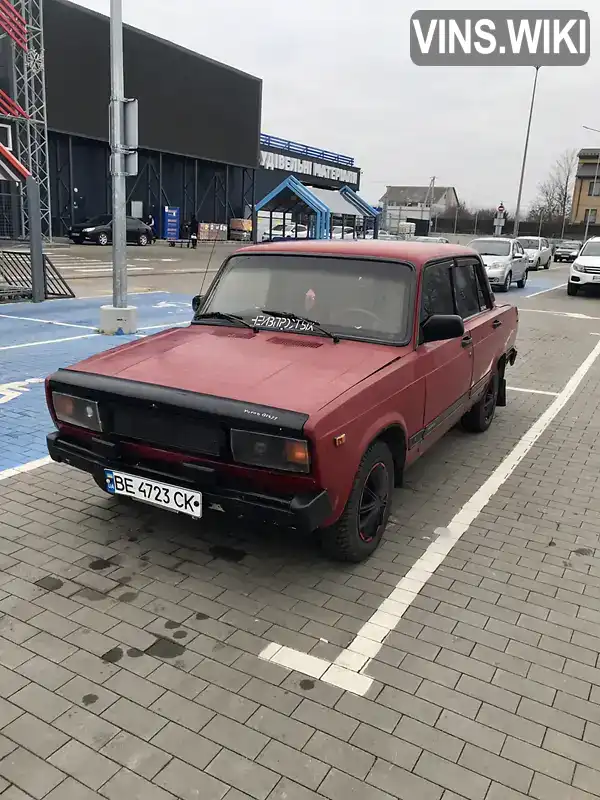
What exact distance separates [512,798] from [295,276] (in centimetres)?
338

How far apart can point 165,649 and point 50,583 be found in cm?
92

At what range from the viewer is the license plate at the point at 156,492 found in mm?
3604

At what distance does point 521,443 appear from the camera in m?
6.43

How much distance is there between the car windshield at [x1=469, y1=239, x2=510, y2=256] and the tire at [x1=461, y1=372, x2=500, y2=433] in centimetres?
1546

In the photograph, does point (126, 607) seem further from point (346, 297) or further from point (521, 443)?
point (521, 443)

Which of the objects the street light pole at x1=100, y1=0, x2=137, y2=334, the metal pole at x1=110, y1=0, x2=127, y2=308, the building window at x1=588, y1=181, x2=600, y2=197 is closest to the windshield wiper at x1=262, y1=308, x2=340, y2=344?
the street light pole at x1=100, y1=0, x2=137, y2=334

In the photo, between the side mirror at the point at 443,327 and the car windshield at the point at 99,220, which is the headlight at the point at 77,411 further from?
the car windshield at the point at 99,220

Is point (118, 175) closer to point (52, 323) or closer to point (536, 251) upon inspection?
point (52, 323)

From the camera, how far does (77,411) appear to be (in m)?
3.94

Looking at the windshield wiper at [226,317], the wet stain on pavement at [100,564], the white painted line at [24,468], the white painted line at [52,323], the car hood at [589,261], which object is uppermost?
the car hood at [589,261]

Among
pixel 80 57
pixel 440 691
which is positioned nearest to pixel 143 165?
pixel 80 57

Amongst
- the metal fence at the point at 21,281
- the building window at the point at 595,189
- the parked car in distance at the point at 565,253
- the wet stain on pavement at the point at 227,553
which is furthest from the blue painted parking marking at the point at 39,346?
the building window at the point at 595,189

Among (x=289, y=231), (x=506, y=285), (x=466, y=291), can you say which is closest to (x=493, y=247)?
(x=506, y=285)

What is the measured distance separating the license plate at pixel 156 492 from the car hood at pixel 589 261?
19.2m
